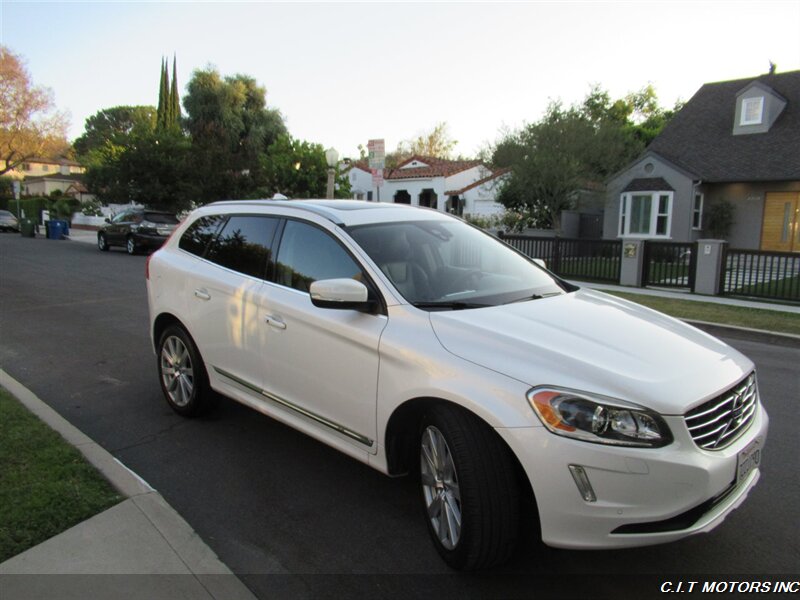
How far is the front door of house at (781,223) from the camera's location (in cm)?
2144

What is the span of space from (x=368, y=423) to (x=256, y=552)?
0.86m

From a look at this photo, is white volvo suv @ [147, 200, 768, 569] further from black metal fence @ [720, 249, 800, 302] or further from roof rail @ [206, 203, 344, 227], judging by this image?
black metal fence @ [720, 249, 800, 302]

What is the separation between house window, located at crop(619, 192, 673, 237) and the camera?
922 inches

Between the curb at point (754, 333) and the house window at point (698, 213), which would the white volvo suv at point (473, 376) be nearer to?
the curb at point (754, 333)

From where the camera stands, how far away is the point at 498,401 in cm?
268

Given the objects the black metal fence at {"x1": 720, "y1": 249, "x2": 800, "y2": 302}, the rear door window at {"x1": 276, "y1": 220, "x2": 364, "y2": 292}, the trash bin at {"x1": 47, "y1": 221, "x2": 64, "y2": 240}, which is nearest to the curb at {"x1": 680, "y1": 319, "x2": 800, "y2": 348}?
the black metal fence at {"x1": 720, "y1": 249, "x2": 800, "y2": 302}

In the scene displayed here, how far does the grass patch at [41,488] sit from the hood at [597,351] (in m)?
2.17

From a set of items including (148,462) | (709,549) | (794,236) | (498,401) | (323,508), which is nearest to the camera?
(498,401)

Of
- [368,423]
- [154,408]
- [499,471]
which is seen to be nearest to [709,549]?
[499,471]

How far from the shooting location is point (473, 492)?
8.90 feet

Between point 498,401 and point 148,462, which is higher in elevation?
point 498,401

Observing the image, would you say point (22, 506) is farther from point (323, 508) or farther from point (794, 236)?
point (794, 236)

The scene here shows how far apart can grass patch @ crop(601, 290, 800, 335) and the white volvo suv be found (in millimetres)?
7222

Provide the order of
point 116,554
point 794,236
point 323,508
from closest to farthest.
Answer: point 116,554
point 323,508
point 794,236
